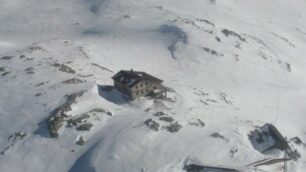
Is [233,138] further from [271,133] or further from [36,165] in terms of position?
[36,165]

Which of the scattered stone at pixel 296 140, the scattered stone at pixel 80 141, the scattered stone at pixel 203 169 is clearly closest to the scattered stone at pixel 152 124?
the scattered stone at pixel 203 169

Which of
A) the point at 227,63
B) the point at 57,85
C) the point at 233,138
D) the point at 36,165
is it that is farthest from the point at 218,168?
the point at 227,63

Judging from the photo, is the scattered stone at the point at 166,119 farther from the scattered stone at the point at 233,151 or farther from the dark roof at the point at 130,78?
Answer: the scattered stone at the point at 233,151

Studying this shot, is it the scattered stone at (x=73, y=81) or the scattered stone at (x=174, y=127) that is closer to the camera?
the scattered stone at (x=174, y=127)

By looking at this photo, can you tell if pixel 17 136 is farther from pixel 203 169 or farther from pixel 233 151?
pixel 233 151

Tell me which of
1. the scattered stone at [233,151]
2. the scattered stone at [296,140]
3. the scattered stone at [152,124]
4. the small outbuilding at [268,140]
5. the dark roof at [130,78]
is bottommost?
the scattered stone at [296,140]

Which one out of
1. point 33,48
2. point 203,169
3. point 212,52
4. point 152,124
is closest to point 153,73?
point 212,52

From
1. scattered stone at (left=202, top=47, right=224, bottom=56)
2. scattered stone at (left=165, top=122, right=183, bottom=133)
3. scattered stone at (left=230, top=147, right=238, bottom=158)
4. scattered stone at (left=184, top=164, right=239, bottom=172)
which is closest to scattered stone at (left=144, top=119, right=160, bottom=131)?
scattered stone at (left=165, top=122, right=183, bottom=133)
